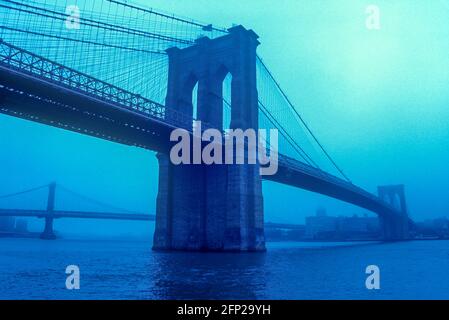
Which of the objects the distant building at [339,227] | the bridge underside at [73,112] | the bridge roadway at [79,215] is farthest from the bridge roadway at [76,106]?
the distant building at [339,227]

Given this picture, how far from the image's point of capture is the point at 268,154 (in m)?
38.0

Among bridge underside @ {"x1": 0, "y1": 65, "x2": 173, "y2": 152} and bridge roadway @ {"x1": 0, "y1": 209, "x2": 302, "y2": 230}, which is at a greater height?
bridge underside @ {"x1": 0, "y1": 65, "x2": 173, "y2": 152}

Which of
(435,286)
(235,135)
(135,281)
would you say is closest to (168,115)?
(235,135)

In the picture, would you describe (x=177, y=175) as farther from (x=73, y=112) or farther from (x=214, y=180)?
(x=73, y=112)

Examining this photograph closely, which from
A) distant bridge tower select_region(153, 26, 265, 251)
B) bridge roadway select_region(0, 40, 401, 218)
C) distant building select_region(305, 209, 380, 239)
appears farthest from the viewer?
distant building select_region(305, 209, 380, 239)

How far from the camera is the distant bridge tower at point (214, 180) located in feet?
105

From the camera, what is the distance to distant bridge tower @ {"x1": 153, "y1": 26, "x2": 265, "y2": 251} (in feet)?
105

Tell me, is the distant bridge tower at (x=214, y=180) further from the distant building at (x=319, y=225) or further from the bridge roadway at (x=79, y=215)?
the distant building at (x=319, y=225)

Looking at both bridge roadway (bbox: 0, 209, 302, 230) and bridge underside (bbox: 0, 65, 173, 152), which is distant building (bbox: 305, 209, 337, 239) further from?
bridge underside (bbox: 0, 65, 173, 152)

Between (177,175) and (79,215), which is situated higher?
(177,175)

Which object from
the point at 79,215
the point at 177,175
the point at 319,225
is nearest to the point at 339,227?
the point at 319,225

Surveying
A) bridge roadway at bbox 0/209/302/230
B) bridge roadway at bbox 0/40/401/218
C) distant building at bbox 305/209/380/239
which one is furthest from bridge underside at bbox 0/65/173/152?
distant building at bbox 305/209/380/239

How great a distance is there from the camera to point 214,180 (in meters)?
33.8

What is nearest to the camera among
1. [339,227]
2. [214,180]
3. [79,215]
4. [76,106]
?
[76,106]
